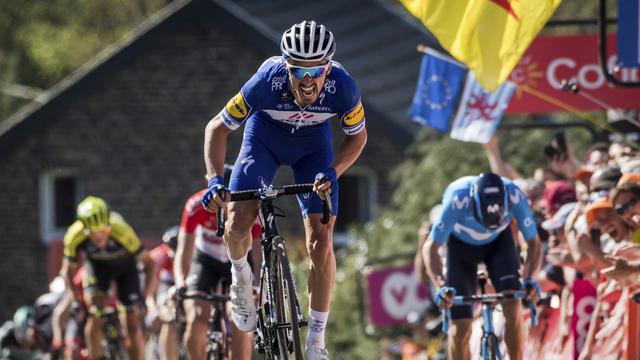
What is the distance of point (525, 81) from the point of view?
1750 centimetres

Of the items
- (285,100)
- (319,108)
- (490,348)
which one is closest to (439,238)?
(490,348)

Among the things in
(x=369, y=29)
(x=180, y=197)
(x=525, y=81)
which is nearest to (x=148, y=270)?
(x=525, y=81)

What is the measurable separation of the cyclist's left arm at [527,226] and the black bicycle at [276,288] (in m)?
2.46

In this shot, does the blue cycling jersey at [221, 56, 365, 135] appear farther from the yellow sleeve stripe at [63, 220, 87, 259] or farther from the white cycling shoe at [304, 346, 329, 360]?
the yellow sleeve stripe at [63, 220, 87, 259]

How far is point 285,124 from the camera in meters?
10.6

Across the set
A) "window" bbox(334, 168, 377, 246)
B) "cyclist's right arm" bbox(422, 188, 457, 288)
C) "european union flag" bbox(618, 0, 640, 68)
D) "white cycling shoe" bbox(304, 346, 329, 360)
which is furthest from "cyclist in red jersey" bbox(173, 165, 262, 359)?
"window" bbox(334, 168, 377, 246)

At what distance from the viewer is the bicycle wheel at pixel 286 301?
1007 cm

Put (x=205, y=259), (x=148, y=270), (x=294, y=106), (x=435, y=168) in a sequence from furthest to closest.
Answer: (x=435, y=168) → (x=148, y=270) → (x=205, y=259) → (x=294, y=106)

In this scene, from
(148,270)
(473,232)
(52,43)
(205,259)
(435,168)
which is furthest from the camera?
(52,43)

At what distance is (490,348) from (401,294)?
8.65 metres

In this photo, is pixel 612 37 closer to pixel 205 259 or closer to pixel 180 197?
pixel 205 259

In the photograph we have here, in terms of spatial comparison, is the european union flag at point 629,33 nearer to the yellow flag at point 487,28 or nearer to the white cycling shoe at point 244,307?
the yellow flag at point 487,28

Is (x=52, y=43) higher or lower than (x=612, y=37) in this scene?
higher

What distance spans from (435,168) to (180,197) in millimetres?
9795
